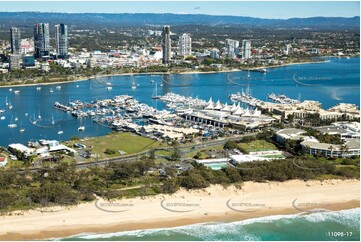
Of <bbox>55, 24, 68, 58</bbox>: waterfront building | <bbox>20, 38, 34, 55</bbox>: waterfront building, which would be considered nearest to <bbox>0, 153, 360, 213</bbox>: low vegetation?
<bbox>55, 24, 68, 58</bbox>: waterfront building

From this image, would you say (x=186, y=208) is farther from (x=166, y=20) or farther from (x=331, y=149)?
(x=166, y=20)

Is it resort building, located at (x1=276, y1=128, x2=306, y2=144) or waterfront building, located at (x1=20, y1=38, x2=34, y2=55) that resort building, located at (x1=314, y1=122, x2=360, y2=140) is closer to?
resort building, located at (x1=276, y1=128, x2=306, y2=144)

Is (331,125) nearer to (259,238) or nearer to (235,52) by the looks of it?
(259,238)

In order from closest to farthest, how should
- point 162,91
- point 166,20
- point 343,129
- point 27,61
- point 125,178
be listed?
1. point 125,178
2. point 343,129
3. point 162,91
4. point 27,61
5. point 166,20

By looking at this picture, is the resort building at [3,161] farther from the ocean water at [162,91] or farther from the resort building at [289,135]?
the resort building at [289,135]

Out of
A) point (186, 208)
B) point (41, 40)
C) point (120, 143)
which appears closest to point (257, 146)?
point (120, 143)

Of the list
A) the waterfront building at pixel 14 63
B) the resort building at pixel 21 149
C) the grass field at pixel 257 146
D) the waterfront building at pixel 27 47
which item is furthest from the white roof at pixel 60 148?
the waterfront building at pixel 27 47
